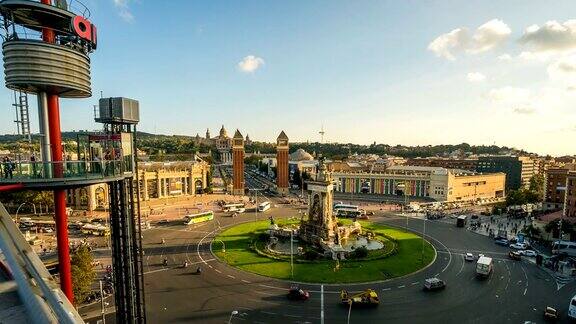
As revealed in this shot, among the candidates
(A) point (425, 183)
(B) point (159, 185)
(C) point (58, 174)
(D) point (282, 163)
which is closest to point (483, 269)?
(C) point (58, 174)

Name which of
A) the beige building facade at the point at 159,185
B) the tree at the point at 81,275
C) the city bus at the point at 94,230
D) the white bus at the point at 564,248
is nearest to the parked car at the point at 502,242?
the white bus at the point at 564,248

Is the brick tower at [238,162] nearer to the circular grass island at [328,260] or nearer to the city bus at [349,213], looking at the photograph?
the city bus at [349,213]

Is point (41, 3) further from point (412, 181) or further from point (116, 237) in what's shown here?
point (412, 181)

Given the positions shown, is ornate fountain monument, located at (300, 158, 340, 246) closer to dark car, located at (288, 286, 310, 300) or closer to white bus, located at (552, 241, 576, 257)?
dark car, located at (288, 286, 310, 300)

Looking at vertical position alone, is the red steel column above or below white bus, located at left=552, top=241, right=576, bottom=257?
above

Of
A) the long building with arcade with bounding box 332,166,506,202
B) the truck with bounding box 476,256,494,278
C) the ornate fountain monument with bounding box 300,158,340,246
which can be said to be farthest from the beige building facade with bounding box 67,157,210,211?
the truck with bounding box 476,256,494,278

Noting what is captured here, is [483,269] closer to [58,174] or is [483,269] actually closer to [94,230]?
[58,174]
